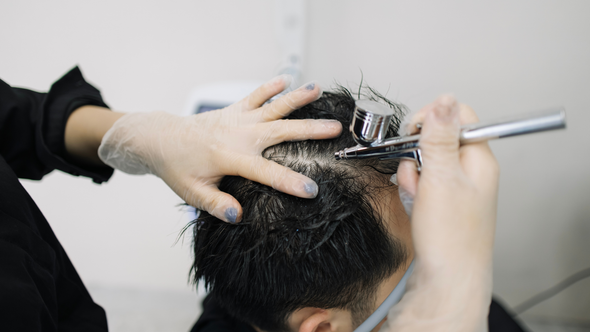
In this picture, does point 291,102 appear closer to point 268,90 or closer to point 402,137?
point 268,90

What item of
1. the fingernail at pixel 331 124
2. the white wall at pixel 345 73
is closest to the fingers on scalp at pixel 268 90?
the fingernail at pixel 331 124

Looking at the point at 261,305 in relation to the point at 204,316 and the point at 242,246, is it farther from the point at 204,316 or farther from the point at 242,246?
the point at 204,316

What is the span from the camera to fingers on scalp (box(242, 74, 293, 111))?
62cm

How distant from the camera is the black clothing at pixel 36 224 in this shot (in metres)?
0.47

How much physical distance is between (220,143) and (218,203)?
128mm

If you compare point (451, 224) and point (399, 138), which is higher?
point (399, 138)

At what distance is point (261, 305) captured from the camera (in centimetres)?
62

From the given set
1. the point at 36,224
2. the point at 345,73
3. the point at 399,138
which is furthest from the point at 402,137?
the point at 345,73

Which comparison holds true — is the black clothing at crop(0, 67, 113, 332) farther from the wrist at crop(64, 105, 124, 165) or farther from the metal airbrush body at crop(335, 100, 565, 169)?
the metal airbrush body at crop(335, 100, 565, 169)

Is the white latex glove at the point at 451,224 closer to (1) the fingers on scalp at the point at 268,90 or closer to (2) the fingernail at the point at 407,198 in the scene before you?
(2) the fingernail at the point at 407,198

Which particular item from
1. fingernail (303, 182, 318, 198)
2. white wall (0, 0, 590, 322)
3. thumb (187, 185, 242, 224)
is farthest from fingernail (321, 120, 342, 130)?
white wall (0, 0, 590, 322)

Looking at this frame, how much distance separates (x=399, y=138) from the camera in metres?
0.47

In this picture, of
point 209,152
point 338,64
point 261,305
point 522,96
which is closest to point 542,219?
point 522,96

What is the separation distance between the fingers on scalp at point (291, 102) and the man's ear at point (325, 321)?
1.30 ft
